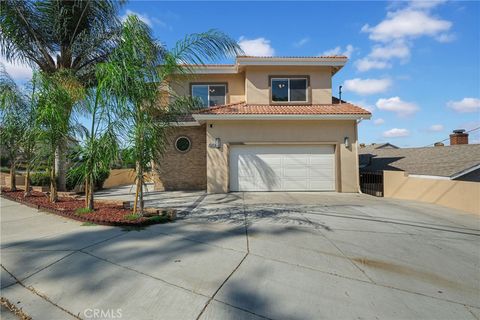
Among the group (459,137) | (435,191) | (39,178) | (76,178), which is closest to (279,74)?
(435,191)

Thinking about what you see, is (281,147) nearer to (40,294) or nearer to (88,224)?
(88,224)

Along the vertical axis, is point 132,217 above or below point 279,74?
below

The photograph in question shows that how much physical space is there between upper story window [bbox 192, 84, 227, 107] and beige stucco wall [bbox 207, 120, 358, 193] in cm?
274

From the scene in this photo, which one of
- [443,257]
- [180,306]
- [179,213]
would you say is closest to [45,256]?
[180,306]

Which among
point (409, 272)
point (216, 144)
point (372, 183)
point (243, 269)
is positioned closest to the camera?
point (243, 269)

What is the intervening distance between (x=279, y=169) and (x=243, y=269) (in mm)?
8546

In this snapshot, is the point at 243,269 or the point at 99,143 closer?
the point at 243,269

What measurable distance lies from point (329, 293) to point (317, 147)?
9543mm

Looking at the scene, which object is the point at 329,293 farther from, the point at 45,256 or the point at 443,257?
the point at 45,256

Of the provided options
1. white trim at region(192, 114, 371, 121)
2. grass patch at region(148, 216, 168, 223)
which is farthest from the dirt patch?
white trim at region(192, 114, 371, 121)

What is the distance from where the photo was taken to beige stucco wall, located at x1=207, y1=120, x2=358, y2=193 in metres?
11.9

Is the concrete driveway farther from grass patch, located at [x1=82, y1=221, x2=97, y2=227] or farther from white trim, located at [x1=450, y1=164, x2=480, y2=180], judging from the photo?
white trim, located at [x1=450, y1=164, x2=480, y2=180]

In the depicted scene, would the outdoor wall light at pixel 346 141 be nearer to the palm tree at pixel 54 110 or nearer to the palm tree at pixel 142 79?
the palm tree at pixel 142 79

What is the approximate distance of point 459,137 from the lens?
18.2 meters
